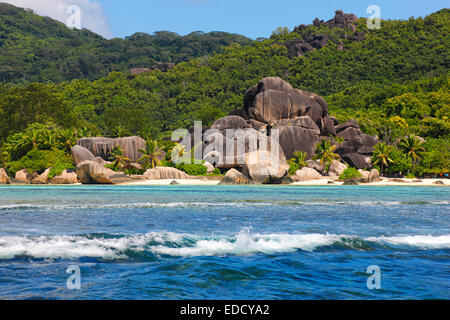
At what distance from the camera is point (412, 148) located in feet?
173

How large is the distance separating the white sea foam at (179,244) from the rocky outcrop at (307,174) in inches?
1613

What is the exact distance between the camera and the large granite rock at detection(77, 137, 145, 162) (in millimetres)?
52781

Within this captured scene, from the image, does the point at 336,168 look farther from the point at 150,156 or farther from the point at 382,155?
the point at 150,156

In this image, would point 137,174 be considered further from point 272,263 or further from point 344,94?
point 344,94

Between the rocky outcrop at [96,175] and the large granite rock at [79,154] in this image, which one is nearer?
the rocky outcrop at [96,175]

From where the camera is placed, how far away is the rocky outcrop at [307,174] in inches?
1992

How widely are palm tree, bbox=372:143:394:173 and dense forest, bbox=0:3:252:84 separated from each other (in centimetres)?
11277

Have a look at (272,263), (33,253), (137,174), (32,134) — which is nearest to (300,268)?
(272,263)

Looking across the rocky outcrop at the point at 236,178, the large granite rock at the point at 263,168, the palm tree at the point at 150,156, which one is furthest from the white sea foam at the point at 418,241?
the palm tree at the point at 150,156

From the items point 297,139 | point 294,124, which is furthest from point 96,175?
point 294,124

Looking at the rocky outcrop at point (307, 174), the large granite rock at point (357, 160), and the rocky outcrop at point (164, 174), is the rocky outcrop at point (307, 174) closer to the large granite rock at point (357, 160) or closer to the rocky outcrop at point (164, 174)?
the large granite rock at point (357, 160)

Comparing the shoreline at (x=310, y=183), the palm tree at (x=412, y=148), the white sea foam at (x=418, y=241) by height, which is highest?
the palm tree at (x=412, y=148)

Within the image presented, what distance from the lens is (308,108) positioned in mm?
65375
